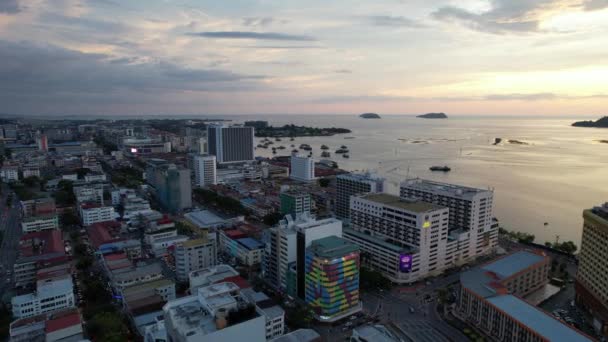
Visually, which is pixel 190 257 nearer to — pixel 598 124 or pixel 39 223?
pixel 39 223

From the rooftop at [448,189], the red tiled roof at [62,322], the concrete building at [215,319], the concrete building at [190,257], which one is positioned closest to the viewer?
the concrete building at [215,319]

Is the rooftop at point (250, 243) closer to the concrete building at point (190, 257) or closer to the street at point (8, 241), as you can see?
the concrete building at point (190, 257)

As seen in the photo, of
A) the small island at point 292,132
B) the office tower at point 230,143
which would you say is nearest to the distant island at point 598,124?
the small island at point 292,132

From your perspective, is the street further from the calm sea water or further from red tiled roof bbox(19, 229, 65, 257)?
the calm sea water

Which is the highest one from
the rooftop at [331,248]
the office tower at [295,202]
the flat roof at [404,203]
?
the flat roof at [404,203]

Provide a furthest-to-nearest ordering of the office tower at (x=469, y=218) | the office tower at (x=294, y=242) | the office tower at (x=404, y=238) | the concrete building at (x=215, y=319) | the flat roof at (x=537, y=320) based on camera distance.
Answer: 1. the office tower at (x=469, y=218)
2. the office tower at (x=404, y=238)
3. the office tower at (x=294, y=242)
4. the flat roof at (x=537, y=320)
5. the concrete building at (x=215, y=319)

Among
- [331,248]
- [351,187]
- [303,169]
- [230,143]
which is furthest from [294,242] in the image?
[230,143]
